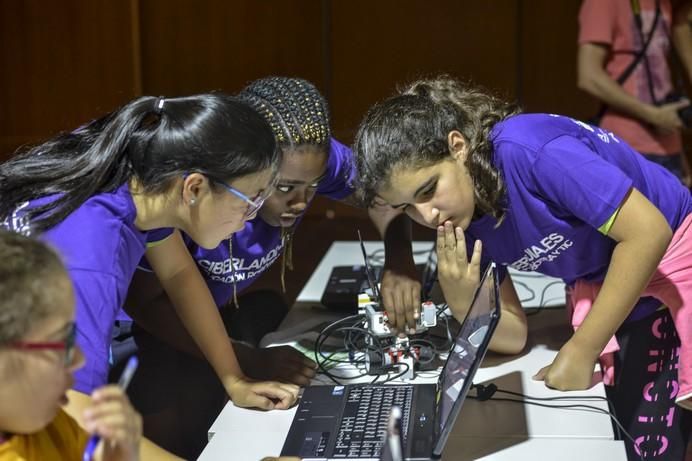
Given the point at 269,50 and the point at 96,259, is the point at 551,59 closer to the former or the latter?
the point at 269,50

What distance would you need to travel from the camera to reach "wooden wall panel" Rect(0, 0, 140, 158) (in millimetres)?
4934

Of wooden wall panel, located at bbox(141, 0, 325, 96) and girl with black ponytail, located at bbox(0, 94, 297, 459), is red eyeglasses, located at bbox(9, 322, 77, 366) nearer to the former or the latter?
girl with black ponytail, located at bbox(0, 94, 297, 459)

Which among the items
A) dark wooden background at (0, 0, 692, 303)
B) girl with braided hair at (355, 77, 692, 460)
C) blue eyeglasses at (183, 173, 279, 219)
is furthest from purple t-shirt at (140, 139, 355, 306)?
dark wooden background at (0, 0, 692, 303)

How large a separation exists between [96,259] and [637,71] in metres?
2.26

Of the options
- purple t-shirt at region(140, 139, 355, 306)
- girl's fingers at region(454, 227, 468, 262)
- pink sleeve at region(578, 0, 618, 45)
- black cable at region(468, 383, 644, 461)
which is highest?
pink sleeve at region(578, 0, 618, 45)

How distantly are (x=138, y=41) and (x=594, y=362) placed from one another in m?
3.83

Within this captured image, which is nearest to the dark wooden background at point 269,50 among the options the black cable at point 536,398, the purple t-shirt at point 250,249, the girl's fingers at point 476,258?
the purple t-shirt at point 250,249

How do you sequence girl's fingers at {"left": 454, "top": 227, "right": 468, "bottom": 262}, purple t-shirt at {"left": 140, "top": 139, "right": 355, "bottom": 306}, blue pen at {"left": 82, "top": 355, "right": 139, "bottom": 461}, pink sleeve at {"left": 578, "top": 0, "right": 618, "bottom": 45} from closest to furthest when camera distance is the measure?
blue pen at {"left": 82, "top": 355, "right": 139, "bottom": 461}, girl's fingers at {"left": 454, "top": 227, "right": 468, "bottom": 262}, purple t-shirt at {"left": 140, "top": 139, "right": 355, "bottom": 306}, pink sleeve at {"left": 578, "top": 0, "right": 618, "bottom": 45}

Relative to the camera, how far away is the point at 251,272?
210 centimetres

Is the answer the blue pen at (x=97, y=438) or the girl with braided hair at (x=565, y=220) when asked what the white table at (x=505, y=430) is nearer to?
the girl with braided hair at (x=565, y=220)

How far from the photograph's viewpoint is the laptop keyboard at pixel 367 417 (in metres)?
1.50

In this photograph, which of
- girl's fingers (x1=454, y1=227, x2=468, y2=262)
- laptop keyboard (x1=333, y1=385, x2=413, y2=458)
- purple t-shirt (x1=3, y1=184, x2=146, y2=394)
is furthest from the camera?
girl's fingers (x1=454, y1=227, x2=468, y2=262)

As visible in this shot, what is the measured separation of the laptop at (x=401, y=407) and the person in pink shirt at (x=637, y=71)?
1645 millimetres

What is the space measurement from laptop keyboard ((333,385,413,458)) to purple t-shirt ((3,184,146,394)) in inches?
16.5
